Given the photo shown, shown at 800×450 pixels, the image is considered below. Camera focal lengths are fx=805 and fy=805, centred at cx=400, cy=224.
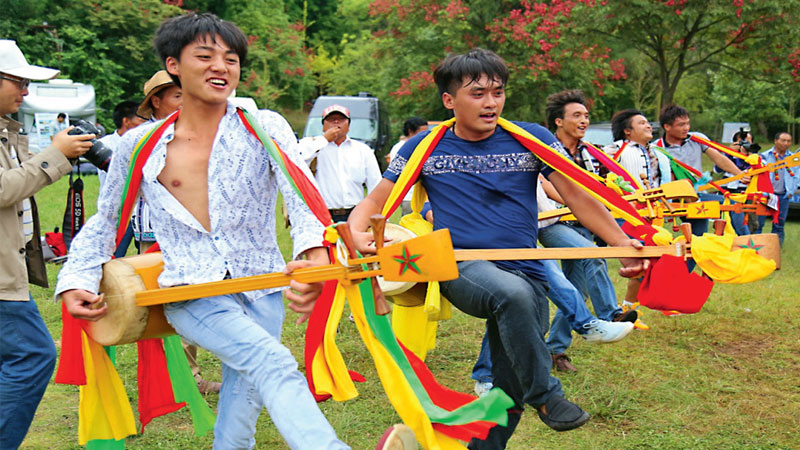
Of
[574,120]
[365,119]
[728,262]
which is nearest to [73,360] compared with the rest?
[728,262]

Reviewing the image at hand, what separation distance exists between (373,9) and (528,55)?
15.8 feet

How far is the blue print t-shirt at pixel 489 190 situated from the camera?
3.64 metres

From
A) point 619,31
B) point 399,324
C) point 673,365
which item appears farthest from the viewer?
point 619,31

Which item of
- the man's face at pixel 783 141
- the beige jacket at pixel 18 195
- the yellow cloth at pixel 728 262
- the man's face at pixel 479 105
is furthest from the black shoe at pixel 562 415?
the man's face at pixel 783 141

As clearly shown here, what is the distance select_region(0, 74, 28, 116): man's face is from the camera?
379cm

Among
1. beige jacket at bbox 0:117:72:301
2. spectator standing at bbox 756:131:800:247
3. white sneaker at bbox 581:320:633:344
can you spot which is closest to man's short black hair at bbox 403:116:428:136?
spectator standing at bbox 756:131:800:247

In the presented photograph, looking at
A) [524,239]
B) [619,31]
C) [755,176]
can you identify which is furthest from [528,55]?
[524,239]

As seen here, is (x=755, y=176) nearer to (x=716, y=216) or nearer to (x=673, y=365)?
Answer: (x=716, y=216)

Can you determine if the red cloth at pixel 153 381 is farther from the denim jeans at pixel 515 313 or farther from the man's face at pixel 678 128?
the man's face at pixel 678 128

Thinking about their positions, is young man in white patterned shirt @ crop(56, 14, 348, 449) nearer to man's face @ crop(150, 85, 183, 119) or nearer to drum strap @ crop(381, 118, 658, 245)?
drum strap @ crop(381, 118, 658, 245)

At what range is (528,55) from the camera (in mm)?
20578

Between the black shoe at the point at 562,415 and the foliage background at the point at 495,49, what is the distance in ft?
41.7

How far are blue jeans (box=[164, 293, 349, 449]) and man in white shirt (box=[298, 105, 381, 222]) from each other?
4.57 m

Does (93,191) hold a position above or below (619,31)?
below
